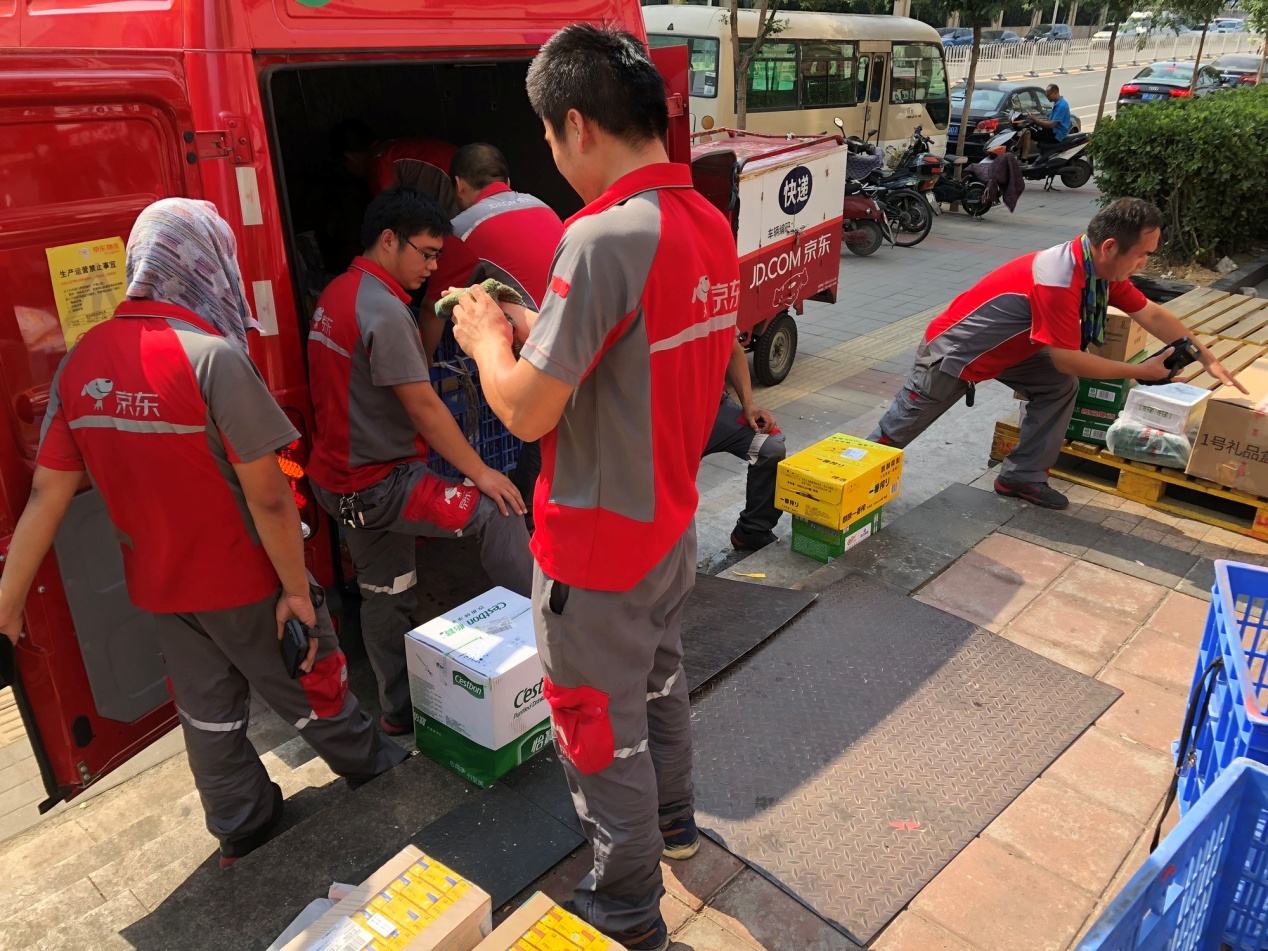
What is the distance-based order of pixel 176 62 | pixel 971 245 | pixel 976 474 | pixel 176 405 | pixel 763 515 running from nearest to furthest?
pixel 176 405 → pixel 176 62 → pixel 763 515 → pixel 976 474 → pixel 971 245

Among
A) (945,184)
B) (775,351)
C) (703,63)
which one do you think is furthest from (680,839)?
(945,184)

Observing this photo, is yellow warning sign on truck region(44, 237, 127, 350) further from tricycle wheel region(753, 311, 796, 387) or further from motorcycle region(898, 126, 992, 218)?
motorcycle region(898, 126, 992, 218)

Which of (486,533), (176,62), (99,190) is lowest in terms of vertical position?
(486,533)

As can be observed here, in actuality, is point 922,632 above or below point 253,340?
below

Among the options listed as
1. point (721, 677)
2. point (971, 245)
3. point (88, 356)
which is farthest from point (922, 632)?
point (971, 245)

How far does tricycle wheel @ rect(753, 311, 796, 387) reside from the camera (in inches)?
295

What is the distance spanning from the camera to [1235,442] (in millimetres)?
4535

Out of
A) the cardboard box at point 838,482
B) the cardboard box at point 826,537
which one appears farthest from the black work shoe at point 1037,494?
the cardboard box at point 826,537

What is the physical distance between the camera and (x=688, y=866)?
2.67m

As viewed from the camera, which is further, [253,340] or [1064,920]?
[253,340]

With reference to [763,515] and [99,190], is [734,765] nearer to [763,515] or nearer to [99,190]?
[763,515]

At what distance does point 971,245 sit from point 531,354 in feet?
40.7

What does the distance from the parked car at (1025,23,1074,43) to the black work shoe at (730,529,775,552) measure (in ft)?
149

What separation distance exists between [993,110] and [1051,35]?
110ft
